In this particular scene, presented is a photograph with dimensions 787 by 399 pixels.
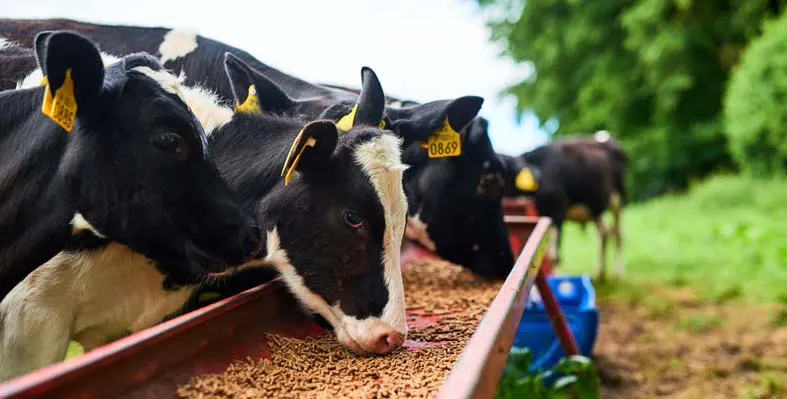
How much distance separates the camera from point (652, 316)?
702 cm

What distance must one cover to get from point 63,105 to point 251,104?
1172mm

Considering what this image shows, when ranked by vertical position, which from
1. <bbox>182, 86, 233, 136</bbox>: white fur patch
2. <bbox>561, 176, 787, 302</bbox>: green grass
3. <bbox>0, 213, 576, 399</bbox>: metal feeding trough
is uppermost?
<bbox>182, 86, 233, 136</bbox>: white fur patch

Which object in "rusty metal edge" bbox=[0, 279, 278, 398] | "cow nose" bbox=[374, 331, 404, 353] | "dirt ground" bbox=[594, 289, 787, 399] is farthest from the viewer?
"dirt ground" bbox=[594, 289, 787, 399]

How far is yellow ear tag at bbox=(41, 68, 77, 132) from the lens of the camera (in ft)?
6.89

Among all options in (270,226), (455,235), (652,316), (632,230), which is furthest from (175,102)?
(632,230)

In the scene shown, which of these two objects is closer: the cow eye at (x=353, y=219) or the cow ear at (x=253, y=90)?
the cow eye at (x=353, y=219)

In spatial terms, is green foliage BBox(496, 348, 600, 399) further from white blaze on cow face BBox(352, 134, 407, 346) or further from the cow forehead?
the cow forehead

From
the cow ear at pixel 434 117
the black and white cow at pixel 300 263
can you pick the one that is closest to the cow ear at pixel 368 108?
the black and white cow at pixel 300 263

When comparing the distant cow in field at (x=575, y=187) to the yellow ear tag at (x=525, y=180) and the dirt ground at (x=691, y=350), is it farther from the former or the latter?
the dirt ground at (x=691, y=350)

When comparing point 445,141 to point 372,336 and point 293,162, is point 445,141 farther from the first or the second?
point 372,336

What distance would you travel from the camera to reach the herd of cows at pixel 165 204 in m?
2.27

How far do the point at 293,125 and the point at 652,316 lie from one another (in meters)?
5.14

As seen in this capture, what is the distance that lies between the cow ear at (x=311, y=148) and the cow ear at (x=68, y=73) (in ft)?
2.03

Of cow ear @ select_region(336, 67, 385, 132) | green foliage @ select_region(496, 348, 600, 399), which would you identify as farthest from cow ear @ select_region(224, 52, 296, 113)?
green foliage @ select_region(496, 348, 600, 399)
